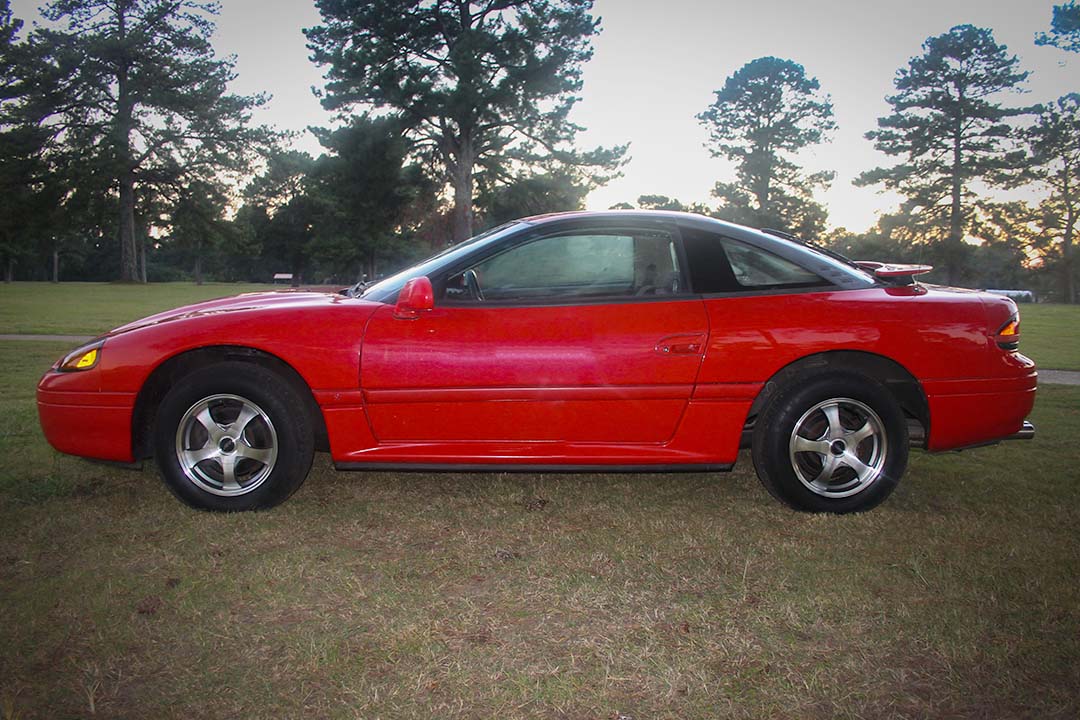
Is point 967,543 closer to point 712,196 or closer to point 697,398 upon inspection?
point 697,398

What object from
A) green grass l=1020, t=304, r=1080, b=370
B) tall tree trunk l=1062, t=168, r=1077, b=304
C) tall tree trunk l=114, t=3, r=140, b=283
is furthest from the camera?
tall tree trunk l=1062, t=168, r=1077, b=304

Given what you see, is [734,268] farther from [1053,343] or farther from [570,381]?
[1053,343]

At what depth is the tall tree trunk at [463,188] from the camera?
31.1 metres

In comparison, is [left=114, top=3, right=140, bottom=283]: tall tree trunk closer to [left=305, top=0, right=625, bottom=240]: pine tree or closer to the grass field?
[left=305, top=0, right=625, bottom=240]: pine tree

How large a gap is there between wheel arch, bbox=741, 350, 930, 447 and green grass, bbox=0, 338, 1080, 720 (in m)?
0.49

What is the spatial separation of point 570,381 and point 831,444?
1.29 meters

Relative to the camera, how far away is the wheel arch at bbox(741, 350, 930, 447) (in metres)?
3.85

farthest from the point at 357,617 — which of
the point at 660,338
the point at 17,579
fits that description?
the point at 660,338

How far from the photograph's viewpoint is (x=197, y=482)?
12.6ft

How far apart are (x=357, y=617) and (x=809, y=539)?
1966mm

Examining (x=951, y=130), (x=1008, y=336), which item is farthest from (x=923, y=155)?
(x=1008, y=336)

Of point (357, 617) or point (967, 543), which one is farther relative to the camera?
point (967, 543)

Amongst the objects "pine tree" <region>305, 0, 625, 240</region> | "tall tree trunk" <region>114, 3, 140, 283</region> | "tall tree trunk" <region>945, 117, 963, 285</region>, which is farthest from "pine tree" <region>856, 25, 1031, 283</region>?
"tall tree trunk" <region>114, 3, 140, 283</region>

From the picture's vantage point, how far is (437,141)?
1220 inches
